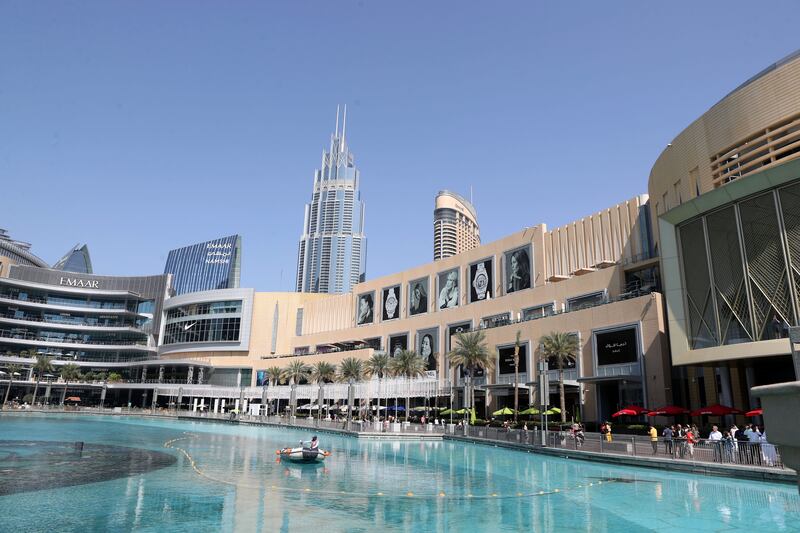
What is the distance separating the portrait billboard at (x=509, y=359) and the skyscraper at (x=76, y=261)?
162460 mm

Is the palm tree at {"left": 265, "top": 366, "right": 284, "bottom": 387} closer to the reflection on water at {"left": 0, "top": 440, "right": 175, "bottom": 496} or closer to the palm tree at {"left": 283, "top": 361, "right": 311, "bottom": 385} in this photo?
the palm tree at {"left": 283, "top": 361, "right": 311, "bottom": 385}

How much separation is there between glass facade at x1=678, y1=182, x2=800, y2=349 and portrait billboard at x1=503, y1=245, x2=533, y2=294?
3244 centimetres

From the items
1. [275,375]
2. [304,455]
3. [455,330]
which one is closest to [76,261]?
[275,375]

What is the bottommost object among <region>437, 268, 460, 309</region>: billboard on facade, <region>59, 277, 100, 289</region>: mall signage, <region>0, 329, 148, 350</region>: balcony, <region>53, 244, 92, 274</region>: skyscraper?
<region>0, 329, 148, 350</region>: balcony

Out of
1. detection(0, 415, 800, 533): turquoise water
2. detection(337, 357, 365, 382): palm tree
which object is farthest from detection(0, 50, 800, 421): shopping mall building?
detection(0, 415, 800, 533): turquoise water

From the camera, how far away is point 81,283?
126 meters

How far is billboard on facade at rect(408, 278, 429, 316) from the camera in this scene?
92562 millimetres

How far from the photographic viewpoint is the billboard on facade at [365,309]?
340ft

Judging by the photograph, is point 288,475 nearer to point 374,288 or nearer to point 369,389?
point 369,389

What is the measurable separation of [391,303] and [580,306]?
44.8 meters

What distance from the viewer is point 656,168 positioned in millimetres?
54375

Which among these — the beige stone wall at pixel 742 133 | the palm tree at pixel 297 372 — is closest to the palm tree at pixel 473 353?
the beige stone wall at pixel 742 133

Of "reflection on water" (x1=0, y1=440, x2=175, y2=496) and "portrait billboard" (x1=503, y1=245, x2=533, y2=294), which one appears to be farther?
"portrait billboard" (x1=503, y1=245, x2=533, y2=294)

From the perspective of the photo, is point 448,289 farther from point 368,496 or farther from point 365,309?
point 368,496
